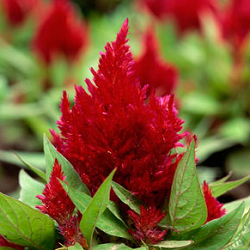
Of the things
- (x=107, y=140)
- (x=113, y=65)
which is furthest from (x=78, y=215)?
(x=113, y=65)

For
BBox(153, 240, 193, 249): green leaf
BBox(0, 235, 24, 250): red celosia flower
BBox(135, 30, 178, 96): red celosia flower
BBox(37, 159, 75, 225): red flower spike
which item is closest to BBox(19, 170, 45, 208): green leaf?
BBox(0, 235, 24, 250): red celosia flower

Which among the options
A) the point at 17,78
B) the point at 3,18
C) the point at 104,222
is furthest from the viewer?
the point at 3,18

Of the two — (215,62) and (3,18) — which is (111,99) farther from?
(3,18)

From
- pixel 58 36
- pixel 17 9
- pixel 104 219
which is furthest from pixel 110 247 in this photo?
pixel 17 9

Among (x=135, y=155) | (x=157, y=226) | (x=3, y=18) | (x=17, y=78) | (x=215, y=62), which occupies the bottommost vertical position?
(x=157, y=226)

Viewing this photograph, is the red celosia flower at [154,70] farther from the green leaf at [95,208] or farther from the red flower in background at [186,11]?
the green leaf at [95,208]

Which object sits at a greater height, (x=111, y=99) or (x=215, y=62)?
(x=215, y=62)

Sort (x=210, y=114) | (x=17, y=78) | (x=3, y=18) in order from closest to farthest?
(x=210, y=114), (x=17, y=78), (x=3, y=18)
